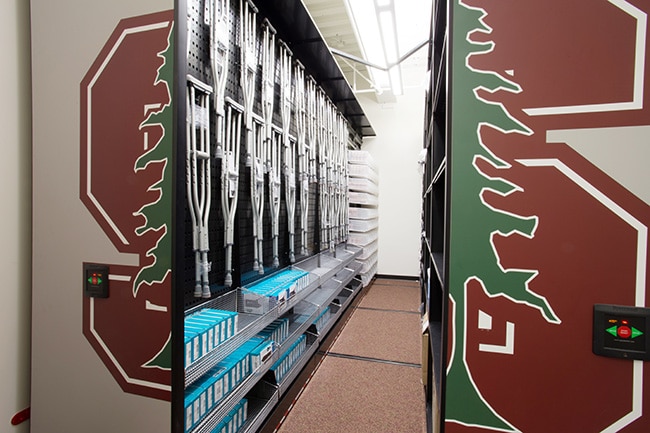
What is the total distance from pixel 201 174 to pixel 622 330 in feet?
6.16

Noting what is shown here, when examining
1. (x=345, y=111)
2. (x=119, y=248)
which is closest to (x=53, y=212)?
(x=119, y=248)

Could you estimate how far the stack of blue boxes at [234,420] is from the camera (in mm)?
1873

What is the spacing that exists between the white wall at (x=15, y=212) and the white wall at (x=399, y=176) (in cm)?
593

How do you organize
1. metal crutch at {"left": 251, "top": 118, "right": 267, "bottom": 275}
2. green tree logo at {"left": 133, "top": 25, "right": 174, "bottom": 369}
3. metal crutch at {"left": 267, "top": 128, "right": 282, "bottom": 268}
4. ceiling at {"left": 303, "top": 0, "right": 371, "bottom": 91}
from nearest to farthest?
1. green tree logo at {"left": 133, "top": 25, "right": 174, "bottom": 369}
2. metal crutch at {"left": 251, "top": 118, "right": 267, "bottom": 275}
3. metal crutch at {"left": 267, "top": 128, "right": 282, "bottom": 268}
4. ceiling at {"left": 303, "top": 0, "right": 371, "bottom": 91}

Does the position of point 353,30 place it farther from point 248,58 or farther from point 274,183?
point 274,183

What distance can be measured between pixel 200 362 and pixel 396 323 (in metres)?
3.18

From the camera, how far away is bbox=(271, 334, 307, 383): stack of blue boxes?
8.27 feet

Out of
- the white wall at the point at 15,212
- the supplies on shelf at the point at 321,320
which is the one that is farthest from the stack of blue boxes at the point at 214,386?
the supplies on shelf at the point at 321,320

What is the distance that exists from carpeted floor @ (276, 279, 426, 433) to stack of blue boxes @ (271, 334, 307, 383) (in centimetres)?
22

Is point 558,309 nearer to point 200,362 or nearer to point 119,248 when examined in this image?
point 200,362

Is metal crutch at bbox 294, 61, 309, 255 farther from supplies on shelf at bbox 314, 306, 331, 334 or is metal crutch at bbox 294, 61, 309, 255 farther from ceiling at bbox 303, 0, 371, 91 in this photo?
ceiling at bbox 303, 0, 371, 91

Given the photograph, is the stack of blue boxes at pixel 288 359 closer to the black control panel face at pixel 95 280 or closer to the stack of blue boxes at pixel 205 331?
the stack of blue boxes at pixel 205 331

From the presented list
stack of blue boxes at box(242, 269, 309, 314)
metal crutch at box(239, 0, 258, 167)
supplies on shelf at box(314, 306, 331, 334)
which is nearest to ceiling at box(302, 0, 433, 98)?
metal crutch at box(239, 0, 258, 167)

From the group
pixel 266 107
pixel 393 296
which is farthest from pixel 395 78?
pixel 393 296
